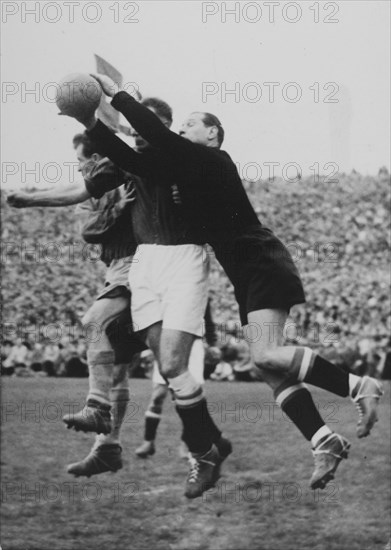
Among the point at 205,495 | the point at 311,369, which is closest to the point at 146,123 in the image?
the point at 311,369

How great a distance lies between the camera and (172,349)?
14.2ft

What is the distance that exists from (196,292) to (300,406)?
0.73 m

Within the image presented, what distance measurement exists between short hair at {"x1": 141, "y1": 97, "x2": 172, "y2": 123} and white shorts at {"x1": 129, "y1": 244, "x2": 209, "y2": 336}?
62 centimetres

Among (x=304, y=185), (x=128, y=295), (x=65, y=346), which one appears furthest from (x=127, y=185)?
(x=304, y=185)

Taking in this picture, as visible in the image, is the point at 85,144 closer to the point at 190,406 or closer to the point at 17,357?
the point at 190,406

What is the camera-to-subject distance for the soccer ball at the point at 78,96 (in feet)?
13.2

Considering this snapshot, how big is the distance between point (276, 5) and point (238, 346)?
7.72 feet

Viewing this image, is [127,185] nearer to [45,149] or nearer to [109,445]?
[45,149]

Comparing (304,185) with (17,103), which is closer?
(17,103)

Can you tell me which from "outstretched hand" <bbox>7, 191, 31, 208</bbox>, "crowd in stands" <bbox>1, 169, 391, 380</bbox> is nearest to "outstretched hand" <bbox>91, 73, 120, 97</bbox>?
"outstretched hand" <bbox>7, 191, 31, 208</bbox>

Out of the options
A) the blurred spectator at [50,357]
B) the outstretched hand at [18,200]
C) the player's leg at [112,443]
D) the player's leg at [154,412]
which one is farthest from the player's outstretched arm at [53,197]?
the blurred spectator at [50,357]

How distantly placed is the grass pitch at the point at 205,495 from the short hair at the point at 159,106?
1956 mm

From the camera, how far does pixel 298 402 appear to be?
4188 millimetres

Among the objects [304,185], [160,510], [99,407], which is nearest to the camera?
[99,407]
